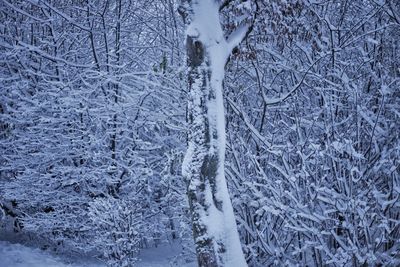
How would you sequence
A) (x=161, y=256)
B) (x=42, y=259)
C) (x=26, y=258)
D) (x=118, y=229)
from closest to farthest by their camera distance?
(x=118, y=229) → (x=26, y=258) → (x=42, y=259) → (x=161, y=256)

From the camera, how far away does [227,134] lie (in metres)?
6.59

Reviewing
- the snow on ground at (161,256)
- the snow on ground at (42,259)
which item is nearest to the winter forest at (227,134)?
the snow on ground at (161,256)

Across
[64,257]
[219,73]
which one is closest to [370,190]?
[219,73]

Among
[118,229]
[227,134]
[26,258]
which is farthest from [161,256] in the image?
[227,134]

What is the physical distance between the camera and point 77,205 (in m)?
9.35

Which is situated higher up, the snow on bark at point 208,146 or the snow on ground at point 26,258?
the snow on bark at point 208,146

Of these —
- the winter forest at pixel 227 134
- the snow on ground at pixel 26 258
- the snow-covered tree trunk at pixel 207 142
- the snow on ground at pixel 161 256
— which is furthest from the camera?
the snow on ground at pixel 161 256

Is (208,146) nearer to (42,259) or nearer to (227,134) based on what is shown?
(227,134)

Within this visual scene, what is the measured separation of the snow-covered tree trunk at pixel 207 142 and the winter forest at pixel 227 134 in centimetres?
2

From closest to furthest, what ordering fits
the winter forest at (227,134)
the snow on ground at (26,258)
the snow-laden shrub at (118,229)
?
the winter forest at (227,134) < the snow-laden shrub at (118,229) < the snow on ground at (26,258)

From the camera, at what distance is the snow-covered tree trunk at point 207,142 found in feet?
14.7

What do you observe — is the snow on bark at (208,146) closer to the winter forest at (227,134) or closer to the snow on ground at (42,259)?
the winter forest at (227,134)

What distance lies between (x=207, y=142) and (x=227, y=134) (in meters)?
2.01

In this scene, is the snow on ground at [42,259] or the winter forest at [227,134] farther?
the snow on ground at [42,259]
